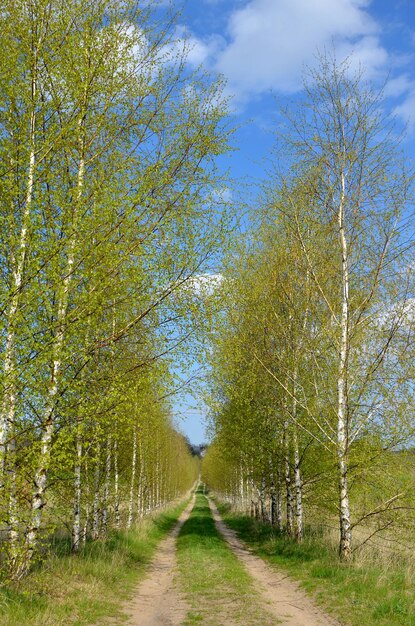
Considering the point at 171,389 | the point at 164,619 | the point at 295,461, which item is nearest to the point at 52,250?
the point at 171,389

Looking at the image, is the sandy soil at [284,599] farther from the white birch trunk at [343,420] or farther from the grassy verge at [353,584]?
the white birch trunk at [343,420]

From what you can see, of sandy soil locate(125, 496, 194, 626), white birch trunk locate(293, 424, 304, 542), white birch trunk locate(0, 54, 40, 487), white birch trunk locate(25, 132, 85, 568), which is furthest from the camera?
white birch trunk locate(293, 424, 304, 542)

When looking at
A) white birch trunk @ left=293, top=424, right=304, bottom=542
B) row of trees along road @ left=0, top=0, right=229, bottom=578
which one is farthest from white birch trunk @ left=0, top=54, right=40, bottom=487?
white birch trunk @ left=293, top=424, right=304, bottom=542

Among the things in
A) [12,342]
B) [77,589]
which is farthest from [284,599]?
[12,342]

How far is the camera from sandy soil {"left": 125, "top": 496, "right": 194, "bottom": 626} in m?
8.61

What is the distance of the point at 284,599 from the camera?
32.9ft

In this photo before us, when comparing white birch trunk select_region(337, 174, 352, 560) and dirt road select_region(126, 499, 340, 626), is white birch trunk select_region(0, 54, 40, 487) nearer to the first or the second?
dirt road select_region(126, 499, 340, 626)

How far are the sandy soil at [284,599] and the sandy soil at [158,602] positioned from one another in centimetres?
179

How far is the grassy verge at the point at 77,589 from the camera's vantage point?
24.4 feet

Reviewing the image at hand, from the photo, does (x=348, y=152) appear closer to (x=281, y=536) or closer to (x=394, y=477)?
(x=394, y=477)

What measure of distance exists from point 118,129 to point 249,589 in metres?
10.6

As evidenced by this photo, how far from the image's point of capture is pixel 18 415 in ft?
26.8

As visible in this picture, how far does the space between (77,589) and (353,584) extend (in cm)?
557

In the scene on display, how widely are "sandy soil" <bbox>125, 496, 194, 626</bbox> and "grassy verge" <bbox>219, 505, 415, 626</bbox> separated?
2825mm
